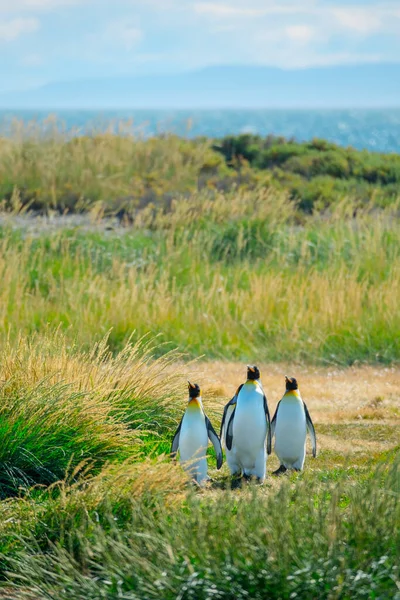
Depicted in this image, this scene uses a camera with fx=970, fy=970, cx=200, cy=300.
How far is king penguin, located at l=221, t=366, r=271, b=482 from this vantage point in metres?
5.77

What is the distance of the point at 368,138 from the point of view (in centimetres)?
10694

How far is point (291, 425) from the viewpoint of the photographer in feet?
19.9

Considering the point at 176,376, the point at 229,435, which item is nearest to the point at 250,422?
the point at 229,435

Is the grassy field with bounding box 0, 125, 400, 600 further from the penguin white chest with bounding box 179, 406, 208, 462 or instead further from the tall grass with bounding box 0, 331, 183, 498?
the penguin white chest with bounding box 179, 406, 208, 462

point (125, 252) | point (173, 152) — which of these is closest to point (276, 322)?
point (125, 252)

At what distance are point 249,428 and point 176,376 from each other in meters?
1.50

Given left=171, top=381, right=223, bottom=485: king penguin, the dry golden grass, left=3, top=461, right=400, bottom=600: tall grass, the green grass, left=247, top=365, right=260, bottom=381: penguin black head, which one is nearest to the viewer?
left=3, top=461, right=400, bottom=600: tall grass

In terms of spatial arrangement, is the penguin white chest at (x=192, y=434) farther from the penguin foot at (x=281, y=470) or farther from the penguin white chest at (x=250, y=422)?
the penguin foot at (x=281, y=470)

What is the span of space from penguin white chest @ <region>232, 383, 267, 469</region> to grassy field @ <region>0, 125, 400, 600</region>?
0.27m

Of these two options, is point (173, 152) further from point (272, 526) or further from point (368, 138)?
point (368, 138)

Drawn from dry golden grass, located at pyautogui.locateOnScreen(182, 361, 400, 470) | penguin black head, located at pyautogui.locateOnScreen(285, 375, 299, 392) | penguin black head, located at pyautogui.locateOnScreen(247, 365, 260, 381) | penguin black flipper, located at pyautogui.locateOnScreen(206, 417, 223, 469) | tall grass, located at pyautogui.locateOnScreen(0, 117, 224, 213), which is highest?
tall grass, located at pyautogui.locateOnScreen(0, 117, 224, 213)

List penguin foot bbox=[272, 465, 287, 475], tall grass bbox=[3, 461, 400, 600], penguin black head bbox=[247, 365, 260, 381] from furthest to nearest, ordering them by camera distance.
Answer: penguin foot bbox=[272, 465, 287, 475] < penguin black head bbox=[247, 365, 260, 381] < tall grass bbox=[3, 461, 400, 600]

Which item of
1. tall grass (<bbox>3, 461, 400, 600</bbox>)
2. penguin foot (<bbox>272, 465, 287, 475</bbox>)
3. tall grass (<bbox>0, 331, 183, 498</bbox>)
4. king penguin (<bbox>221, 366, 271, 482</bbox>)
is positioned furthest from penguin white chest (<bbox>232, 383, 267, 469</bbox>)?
tall grass (<bbox>3, 461, 400, 600</bbox>)

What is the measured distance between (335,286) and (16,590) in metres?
7.97
